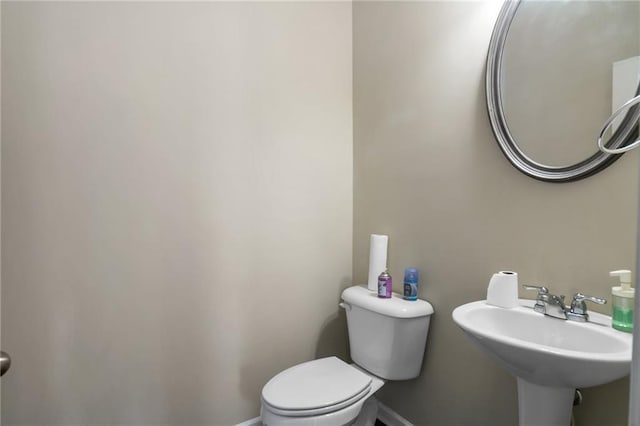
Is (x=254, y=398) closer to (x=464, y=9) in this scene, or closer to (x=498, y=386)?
(x=498, y=386)

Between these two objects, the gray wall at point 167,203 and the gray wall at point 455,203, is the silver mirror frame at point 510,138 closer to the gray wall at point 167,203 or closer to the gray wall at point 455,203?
the gray wall at point 455,203

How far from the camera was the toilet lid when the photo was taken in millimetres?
1246

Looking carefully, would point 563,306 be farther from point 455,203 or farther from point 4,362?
point 4,362

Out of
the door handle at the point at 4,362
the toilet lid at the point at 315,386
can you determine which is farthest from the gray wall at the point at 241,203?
the door handle at the point at 4,362

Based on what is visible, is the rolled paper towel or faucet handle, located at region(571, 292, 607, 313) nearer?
faucet handle, located at region(571, 292, 607, 313)

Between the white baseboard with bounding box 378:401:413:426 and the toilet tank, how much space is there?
1.01 ft

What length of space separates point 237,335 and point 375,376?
65 cm

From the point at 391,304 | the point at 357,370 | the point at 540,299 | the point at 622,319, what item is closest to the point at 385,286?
the point at 391,304

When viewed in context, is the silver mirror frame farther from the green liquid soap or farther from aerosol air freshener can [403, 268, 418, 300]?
aerosol air freshener can [403, 268, 418, 300]

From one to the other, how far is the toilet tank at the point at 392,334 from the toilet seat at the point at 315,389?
119 mm

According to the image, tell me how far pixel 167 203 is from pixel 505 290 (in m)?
1.30

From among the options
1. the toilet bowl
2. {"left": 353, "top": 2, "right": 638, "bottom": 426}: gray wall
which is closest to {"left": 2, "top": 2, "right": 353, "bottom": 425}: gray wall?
{"left": 353, "top": 2, "right": 638, "bottom": 426}: gray wall

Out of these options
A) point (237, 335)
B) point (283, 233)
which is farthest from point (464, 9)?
point (237, 335)

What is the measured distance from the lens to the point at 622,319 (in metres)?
0.90
